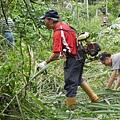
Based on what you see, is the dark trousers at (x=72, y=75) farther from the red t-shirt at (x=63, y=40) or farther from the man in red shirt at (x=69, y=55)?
the red t-shirt at (x=63, y=40)

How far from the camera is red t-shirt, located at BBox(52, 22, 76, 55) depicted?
3736mm

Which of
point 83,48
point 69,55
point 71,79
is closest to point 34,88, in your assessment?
Answer: point 71,79

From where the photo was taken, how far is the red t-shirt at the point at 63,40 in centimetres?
374

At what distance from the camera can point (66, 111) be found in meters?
3.70

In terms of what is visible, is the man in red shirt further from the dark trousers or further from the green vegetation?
the green vegetation

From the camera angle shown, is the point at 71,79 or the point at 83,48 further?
→ the point at 83,48

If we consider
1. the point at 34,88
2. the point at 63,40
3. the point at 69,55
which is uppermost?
the point at 63,40

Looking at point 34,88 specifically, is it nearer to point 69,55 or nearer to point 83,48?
point 69,55

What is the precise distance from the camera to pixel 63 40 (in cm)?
379

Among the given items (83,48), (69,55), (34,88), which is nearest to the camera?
(34,88)

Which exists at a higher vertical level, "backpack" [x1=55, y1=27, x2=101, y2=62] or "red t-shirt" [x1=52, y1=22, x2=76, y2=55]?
"red t-shirt" [x1=52, y1=22, x2=76, y2=55]

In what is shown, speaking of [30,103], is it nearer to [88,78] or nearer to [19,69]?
[19,69]

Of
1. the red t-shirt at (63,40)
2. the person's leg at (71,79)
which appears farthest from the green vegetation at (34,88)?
the red t-shirt at (63,40)

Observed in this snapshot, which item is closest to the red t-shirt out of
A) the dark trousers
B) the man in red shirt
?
the man in red shirt
